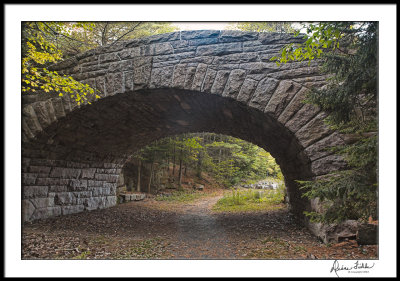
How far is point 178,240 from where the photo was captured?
13.9 ft

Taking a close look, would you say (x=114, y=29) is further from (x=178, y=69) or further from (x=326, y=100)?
(x=326, y=100)

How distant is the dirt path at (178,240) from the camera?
320 centimetres

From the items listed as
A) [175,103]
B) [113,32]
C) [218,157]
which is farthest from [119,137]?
[218,157]

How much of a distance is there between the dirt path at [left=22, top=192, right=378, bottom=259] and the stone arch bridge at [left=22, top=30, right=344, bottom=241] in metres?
0.69

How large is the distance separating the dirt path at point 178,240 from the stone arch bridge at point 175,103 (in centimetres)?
69

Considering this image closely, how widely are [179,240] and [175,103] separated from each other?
2.70 m

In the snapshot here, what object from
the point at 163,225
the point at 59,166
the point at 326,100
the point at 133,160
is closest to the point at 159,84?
the point at 326,100

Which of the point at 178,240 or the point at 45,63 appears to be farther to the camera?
the point at 45,63

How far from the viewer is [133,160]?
12.5 meters

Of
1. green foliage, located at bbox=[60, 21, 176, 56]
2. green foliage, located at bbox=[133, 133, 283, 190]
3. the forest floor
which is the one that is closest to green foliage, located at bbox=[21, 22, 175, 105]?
green foliage, located at bbox=[60, 21, 176, 56]

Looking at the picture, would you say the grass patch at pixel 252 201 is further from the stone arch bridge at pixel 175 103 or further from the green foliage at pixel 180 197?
the stone arch bridge at pixel 175 103

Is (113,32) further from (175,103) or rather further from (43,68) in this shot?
(175,103)

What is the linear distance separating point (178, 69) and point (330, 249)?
3.59 meters
